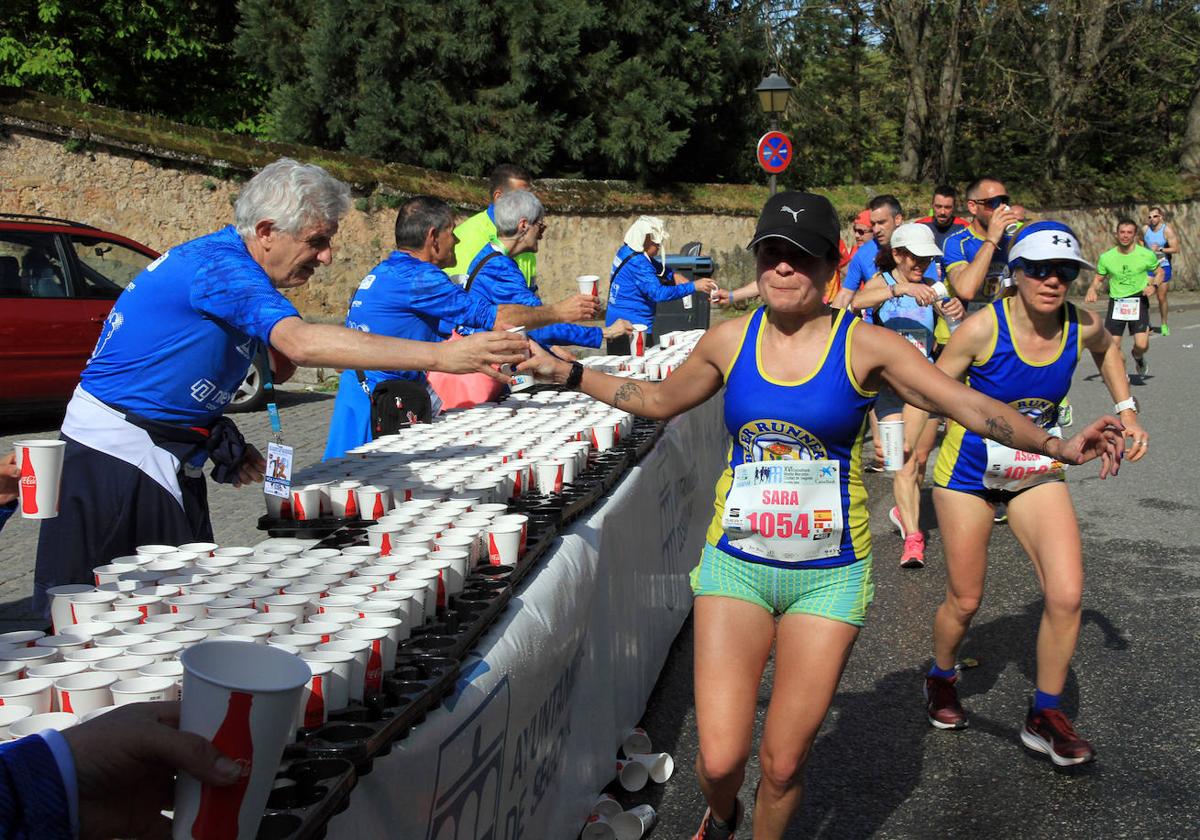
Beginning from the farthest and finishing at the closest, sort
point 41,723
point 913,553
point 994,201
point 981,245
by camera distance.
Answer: point 981,245 < point 994,201 < point 913,553 < point 41,723

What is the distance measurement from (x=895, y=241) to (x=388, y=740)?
675cm

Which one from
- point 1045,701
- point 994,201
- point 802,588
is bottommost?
point 1045,701

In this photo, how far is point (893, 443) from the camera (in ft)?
20.3

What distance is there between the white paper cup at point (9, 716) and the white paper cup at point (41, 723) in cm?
1

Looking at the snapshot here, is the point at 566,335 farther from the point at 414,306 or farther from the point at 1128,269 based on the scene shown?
the point at 1128,269

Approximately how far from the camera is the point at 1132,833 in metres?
4.32

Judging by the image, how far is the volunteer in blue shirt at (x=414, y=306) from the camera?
621cm

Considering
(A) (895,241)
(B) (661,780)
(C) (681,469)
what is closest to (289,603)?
(B) (661,780)

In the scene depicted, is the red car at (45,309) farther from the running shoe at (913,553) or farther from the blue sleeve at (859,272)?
the running shoe at (913,553)

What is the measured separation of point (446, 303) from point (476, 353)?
2.37 m

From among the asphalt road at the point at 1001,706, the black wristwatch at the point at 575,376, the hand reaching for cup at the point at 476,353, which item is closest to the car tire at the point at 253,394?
the asphalt road at the point at 1001,706

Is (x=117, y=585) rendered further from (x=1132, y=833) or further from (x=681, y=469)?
(x=681, y=469)

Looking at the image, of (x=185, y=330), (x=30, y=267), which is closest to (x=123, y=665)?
(x=185, y=330)

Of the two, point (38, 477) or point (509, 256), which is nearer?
point (38, 477)
